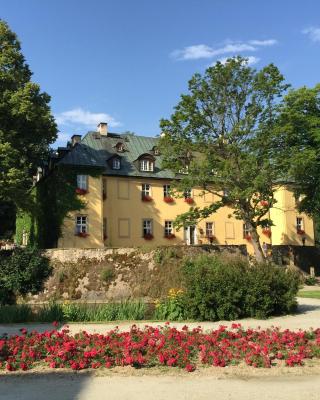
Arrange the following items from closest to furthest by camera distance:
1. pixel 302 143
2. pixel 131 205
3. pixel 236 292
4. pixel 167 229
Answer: pixel 236 292 → pixel 302 143 → pixel 131 205 → pixel 167 229

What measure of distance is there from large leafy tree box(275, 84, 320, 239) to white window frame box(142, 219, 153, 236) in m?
13.2

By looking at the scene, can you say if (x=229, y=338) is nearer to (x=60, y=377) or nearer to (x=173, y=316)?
(x=60, y=377)

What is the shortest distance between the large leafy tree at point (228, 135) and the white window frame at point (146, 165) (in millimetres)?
9945

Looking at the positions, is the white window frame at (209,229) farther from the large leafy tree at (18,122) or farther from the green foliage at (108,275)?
the green foliage at (108,275)

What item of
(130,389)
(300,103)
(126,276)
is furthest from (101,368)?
(300,103)

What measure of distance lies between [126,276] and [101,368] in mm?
17968

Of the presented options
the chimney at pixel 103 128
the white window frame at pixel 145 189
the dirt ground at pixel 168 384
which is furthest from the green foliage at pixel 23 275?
the dirt ground at pixel 168 384

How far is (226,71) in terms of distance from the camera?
113 ft

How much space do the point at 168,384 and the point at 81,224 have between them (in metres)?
32.8

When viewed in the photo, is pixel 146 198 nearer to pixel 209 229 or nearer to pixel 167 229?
pixel 167 229

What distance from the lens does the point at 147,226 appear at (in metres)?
44.8

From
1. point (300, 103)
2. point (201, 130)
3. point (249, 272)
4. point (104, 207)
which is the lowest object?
point (249, 272)

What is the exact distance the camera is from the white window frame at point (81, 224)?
3978 centimetres

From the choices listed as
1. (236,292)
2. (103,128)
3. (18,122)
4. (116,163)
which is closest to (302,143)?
(116,163)
